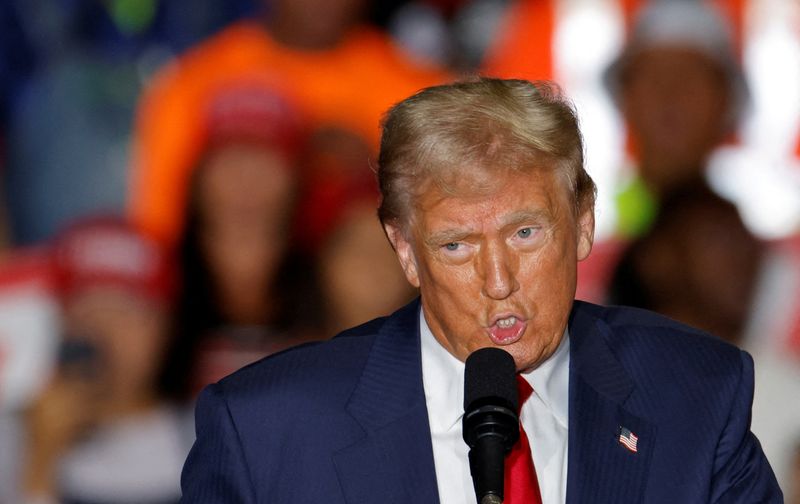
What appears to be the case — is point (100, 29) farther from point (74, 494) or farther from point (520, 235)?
point (520, 235)

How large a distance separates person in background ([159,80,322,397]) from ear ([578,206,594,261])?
3.19 meters

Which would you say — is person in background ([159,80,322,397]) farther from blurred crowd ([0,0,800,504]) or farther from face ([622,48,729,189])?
face ([622,48,729,189])

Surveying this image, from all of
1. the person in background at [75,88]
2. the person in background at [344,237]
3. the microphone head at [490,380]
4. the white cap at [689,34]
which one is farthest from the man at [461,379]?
the white cap at [689,34]

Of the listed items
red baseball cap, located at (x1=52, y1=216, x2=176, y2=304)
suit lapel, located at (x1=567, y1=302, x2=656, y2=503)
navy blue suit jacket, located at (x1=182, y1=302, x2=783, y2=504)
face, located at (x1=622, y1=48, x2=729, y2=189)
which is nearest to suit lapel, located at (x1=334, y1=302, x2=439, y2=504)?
navy blue suit jacket, located at (x1=182, y1=302, x2=783, y2=504)

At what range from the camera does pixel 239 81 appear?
5.52 metres

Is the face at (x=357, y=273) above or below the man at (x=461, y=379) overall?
below

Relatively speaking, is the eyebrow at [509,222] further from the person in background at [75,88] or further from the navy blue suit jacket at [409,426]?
the person in background at [75,88]

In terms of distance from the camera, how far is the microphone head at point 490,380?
1.88m

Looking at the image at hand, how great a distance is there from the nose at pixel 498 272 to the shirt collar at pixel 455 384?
22 cm

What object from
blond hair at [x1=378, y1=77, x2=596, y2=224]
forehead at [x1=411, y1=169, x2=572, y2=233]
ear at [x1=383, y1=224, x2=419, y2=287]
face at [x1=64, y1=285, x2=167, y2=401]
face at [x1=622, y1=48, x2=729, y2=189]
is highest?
blond hair at [x1=378, y1=77, x2=596, y2=224]

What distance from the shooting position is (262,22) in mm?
5461

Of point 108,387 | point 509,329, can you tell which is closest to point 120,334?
point 108,387

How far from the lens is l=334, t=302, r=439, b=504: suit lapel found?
217cm

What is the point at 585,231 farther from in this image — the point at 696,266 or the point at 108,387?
the point at 108,387
